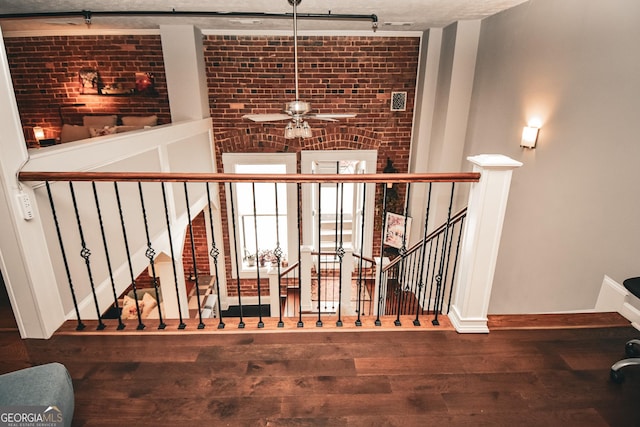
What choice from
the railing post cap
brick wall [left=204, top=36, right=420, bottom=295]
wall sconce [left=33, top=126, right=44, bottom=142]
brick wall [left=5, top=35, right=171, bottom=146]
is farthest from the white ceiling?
the railing post cap

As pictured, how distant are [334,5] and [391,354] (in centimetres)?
336

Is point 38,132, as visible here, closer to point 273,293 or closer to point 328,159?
point 273,293

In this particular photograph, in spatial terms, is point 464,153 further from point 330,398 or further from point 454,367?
point 330,398

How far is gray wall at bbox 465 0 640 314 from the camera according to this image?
2359 mm

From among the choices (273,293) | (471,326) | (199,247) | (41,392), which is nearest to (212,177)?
(41,392)

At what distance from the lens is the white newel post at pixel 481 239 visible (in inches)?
77.0

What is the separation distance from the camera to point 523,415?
1.67 meters

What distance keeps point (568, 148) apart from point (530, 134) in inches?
20.6

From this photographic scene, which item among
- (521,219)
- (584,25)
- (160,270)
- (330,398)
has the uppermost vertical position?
(584,25)

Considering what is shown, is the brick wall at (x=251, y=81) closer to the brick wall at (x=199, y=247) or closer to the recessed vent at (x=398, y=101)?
the recessed vent at (x=398, y=101)

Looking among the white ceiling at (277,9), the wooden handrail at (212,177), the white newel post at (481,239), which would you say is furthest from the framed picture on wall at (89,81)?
the white newel post at (481,239)

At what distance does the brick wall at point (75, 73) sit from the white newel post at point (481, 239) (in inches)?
200

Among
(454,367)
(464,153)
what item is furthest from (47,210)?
(464,153)

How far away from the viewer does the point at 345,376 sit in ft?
6.18
